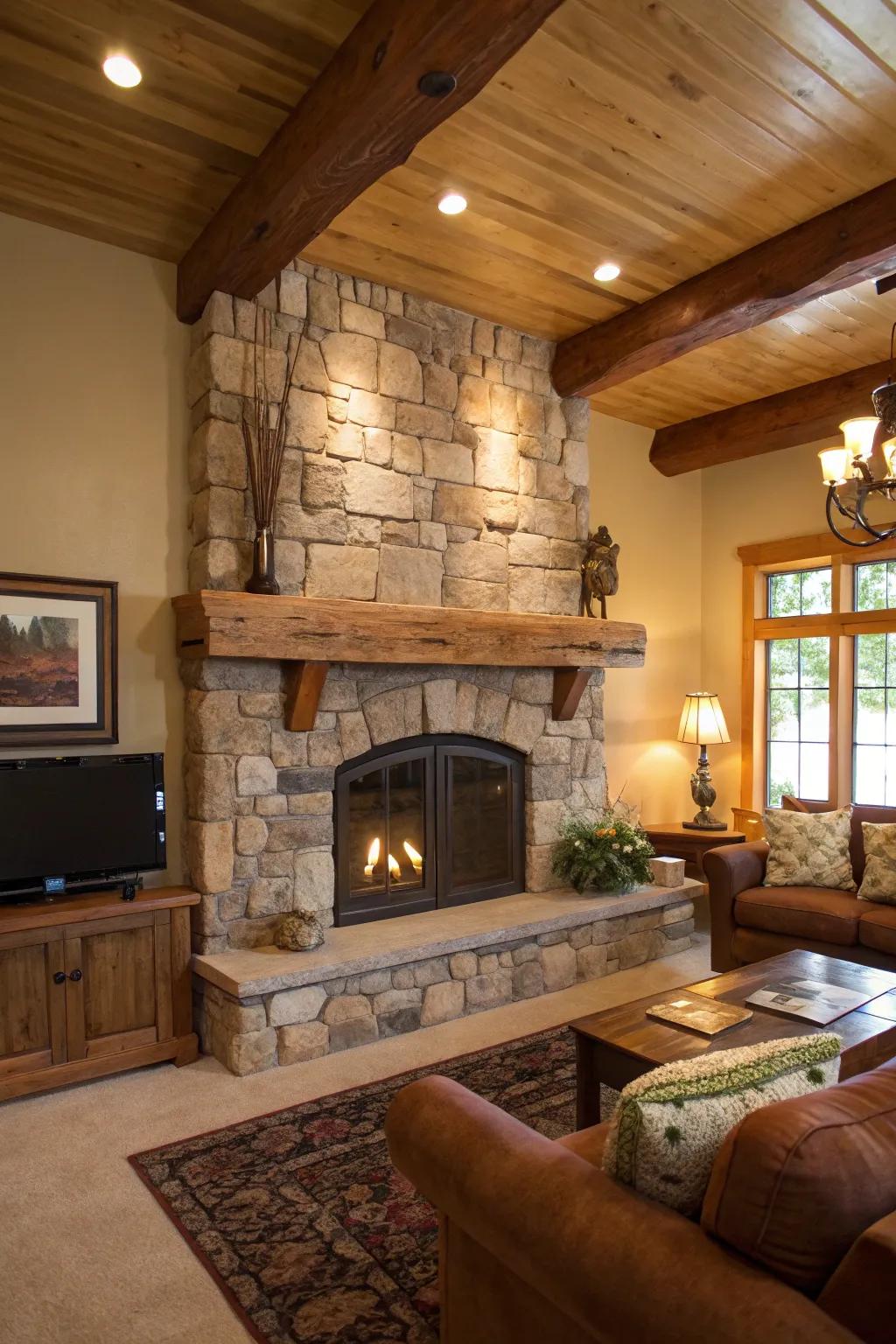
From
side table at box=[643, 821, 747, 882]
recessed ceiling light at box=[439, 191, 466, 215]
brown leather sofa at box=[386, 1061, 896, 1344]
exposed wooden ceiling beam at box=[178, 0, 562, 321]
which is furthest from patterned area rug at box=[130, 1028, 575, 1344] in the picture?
recessed ceiling light at box=[439, 191, 466, 215]

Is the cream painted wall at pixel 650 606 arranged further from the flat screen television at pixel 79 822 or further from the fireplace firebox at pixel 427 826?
the flat screen television at pixel 79 822

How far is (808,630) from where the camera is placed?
5.77 metres

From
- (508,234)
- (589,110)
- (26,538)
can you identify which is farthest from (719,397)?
(26,538)

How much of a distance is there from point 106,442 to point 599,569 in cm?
262

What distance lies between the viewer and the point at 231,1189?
2.56 metres

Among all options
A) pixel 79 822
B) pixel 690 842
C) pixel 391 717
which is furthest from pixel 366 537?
pixel 690 842

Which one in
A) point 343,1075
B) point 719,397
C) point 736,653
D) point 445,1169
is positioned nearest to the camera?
point 445,1169

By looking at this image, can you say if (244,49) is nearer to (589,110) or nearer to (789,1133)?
(589,110)

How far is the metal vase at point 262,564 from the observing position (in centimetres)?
366

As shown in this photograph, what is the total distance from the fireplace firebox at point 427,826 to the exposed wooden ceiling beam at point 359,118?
7.43ft

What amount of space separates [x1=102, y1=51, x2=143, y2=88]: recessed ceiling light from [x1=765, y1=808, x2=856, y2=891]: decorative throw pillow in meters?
4.20

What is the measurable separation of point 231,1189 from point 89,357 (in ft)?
10.3

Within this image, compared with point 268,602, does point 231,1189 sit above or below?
below

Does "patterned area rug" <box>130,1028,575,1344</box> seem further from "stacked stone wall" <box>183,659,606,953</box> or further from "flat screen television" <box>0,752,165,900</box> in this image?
"flat screen television" <box>0,752,165,900</box>
